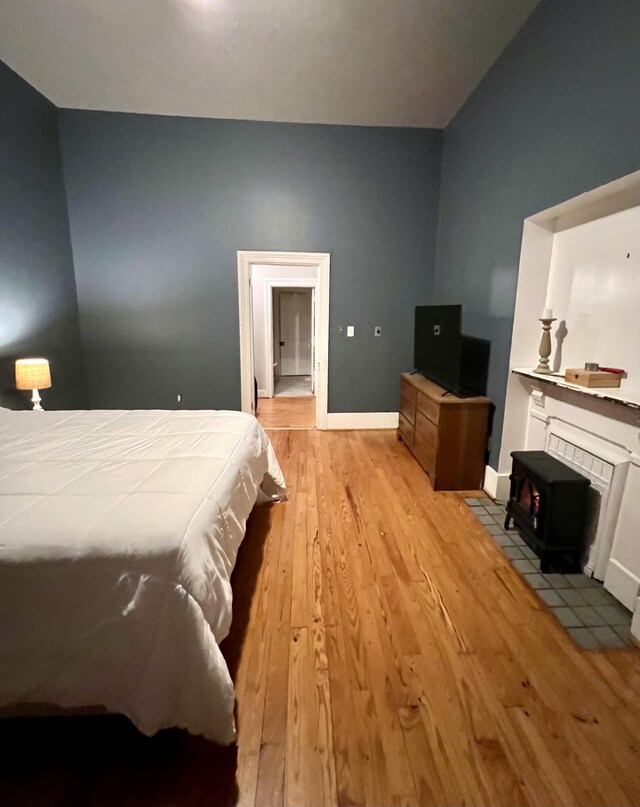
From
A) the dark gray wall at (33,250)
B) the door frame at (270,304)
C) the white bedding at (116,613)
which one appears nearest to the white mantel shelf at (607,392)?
the white bedding at (116,613)

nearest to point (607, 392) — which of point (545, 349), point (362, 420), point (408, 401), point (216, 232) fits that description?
point (545, 349)

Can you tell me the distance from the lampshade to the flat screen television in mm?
3287

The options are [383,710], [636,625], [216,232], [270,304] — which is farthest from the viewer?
[270,304]

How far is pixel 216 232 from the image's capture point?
12.8ft

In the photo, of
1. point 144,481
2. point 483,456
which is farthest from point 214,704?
point 483,456

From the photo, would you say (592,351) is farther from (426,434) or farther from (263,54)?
(263,54)

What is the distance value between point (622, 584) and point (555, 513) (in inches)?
15.8

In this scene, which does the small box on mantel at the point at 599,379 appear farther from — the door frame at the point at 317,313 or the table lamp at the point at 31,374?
the table lamp at the point at 31,374

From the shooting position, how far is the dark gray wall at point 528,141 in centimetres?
171

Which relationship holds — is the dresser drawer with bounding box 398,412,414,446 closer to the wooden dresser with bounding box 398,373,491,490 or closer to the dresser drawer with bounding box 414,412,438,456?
the dresser drawer with bounding box 414,412,438,456

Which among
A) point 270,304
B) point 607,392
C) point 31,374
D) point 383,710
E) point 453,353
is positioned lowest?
point 383,710

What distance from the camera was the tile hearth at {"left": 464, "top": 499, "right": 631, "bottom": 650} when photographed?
1615 mm

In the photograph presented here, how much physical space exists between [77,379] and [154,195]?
211 centimetres

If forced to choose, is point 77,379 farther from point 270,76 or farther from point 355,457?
point 270,76
